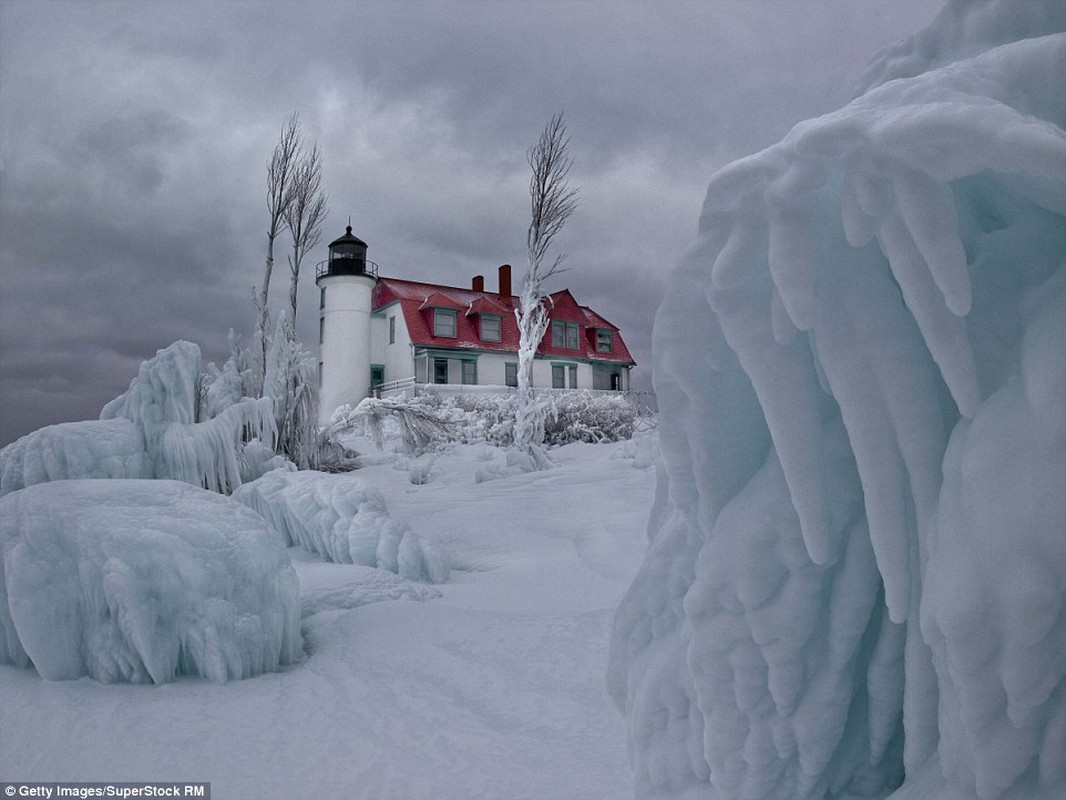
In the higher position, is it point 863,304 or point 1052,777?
point 863,304

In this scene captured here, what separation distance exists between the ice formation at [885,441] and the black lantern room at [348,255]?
12.6m

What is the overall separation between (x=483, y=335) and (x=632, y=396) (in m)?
3.45

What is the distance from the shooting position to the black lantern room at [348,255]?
42.9 ft

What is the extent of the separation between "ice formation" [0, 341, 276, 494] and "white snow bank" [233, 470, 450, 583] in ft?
3.87

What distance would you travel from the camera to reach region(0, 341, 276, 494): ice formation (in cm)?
528

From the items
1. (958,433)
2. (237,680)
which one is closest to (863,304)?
(958,433)

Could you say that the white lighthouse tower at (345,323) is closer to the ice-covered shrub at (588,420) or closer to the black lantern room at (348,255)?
the black lantern room at (348,255)

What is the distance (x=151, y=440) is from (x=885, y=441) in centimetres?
649

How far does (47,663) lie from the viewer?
105 inches

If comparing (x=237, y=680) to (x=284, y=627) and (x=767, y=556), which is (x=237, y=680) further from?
(x=767, y=556)

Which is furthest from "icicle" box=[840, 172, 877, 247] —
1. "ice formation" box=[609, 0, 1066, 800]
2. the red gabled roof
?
the red gabled roof

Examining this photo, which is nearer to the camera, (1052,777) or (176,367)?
(1052,777)

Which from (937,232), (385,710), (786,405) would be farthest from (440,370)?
(937,232)

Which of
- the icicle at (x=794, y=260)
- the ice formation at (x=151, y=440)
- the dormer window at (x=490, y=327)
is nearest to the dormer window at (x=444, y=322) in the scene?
the dormer window at (x=490, y=327)
